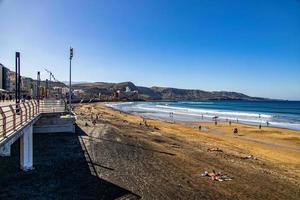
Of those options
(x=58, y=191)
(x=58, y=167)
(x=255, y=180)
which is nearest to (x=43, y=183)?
(x=58, y=191)

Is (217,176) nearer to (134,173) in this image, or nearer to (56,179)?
(134,173)

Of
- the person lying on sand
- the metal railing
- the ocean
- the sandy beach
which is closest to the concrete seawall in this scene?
the metal railing

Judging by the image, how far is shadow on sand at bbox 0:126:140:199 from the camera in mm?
11195

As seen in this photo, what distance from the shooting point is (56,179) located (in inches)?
502

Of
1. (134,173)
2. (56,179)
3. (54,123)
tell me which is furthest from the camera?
(54,123)

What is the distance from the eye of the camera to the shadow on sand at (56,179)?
36.7ft

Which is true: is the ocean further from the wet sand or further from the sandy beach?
the wet sand

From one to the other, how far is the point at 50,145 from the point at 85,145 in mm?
2076

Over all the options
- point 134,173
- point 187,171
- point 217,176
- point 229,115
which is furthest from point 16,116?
point 229,115

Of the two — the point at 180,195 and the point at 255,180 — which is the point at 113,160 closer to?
the point at 180,195

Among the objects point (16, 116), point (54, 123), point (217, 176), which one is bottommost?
point (217, 176)

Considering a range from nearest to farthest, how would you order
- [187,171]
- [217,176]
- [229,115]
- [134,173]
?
[134,173]
[217,176]
[187,171]
[229,115]

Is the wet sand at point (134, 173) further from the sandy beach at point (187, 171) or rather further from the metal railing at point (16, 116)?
the metal railing at point (16, 116)

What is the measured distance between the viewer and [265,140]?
33.2m
